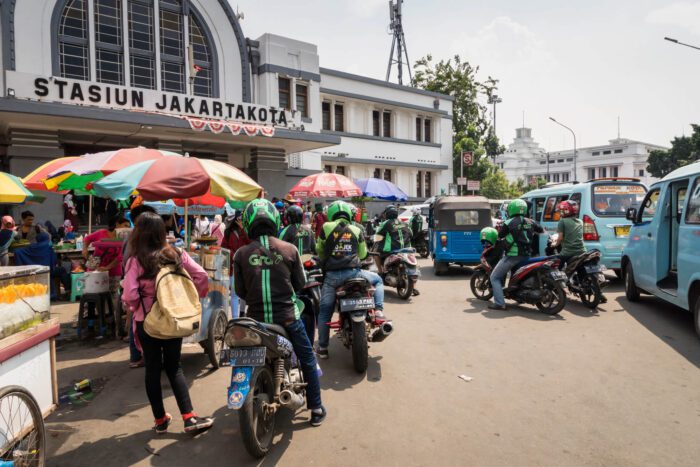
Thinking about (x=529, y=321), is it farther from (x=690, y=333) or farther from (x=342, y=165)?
(x=342, y=165)

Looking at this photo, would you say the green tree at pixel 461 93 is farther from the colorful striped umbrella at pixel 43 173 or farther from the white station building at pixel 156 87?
the colorful striped umbrella at pixel 43 173

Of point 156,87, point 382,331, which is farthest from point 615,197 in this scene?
point 156,87

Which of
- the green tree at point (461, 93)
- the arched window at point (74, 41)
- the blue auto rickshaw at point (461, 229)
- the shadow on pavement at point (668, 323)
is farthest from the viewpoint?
the green tree at point (461, 93)

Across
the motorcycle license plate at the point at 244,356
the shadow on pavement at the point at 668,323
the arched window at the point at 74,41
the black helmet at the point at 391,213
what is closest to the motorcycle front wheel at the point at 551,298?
the shadow on pavement at the point at 668,323

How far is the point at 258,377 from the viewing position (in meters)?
3.21

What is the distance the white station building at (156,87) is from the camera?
42.5ft

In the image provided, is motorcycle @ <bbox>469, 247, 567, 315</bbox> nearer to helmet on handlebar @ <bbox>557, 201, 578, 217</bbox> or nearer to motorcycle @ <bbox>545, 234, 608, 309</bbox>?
motorcycle @ <bbox>545, 234, 608, 309</bbox>

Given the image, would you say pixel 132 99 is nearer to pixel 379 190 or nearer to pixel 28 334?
pixel 379 190

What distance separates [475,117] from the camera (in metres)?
36.2

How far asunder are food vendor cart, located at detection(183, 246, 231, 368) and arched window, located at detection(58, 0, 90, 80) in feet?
43.4

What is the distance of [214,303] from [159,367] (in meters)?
1.81

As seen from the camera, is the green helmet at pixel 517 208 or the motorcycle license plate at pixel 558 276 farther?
the green helmet at pixel 517 208

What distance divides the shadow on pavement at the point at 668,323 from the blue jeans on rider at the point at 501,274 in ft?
6.24

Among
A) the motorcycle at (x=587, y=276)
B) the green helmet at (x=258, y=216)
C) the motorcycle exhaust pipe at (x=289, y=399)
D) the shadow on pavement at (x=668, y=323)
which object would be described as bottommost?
the shadow on pavement at (x=668, y=323)
